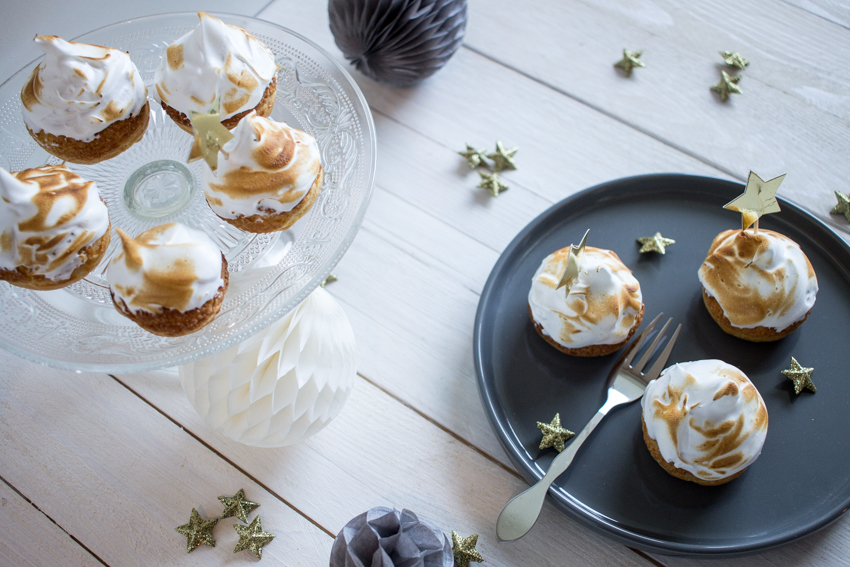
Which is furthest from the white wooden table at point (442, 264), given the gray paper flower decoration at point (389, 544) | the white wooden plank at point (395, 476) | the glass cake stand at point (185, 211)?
the glass cake stand at point (185, 211)

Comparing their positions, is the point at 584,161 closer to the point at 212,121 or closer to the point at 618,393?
the point at 618,393

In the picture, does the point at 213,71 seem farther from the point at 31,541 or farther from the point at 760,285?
the point at 760,285

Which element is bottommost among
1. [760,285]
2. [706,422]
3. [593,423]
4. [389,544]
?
[389,544]

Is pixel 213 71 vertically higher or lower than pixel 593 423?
higher

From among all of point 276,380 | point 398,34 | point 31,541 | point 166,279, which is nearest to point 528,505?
point 276,380

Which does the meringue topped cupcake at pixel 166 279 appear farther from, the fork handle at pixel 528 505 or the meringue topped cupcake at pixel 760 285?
the meringue topped cupcake at pixel 760 285

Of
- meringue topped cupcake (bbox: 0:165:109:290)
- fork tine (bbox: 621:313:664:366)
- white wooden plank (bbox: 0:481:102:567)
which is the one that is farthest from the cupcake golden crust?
white wooden plank (bbox: 0:481:102:567)

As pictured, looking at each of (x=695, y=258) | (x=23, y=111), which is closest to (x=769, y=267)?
(x=695, y=258)
